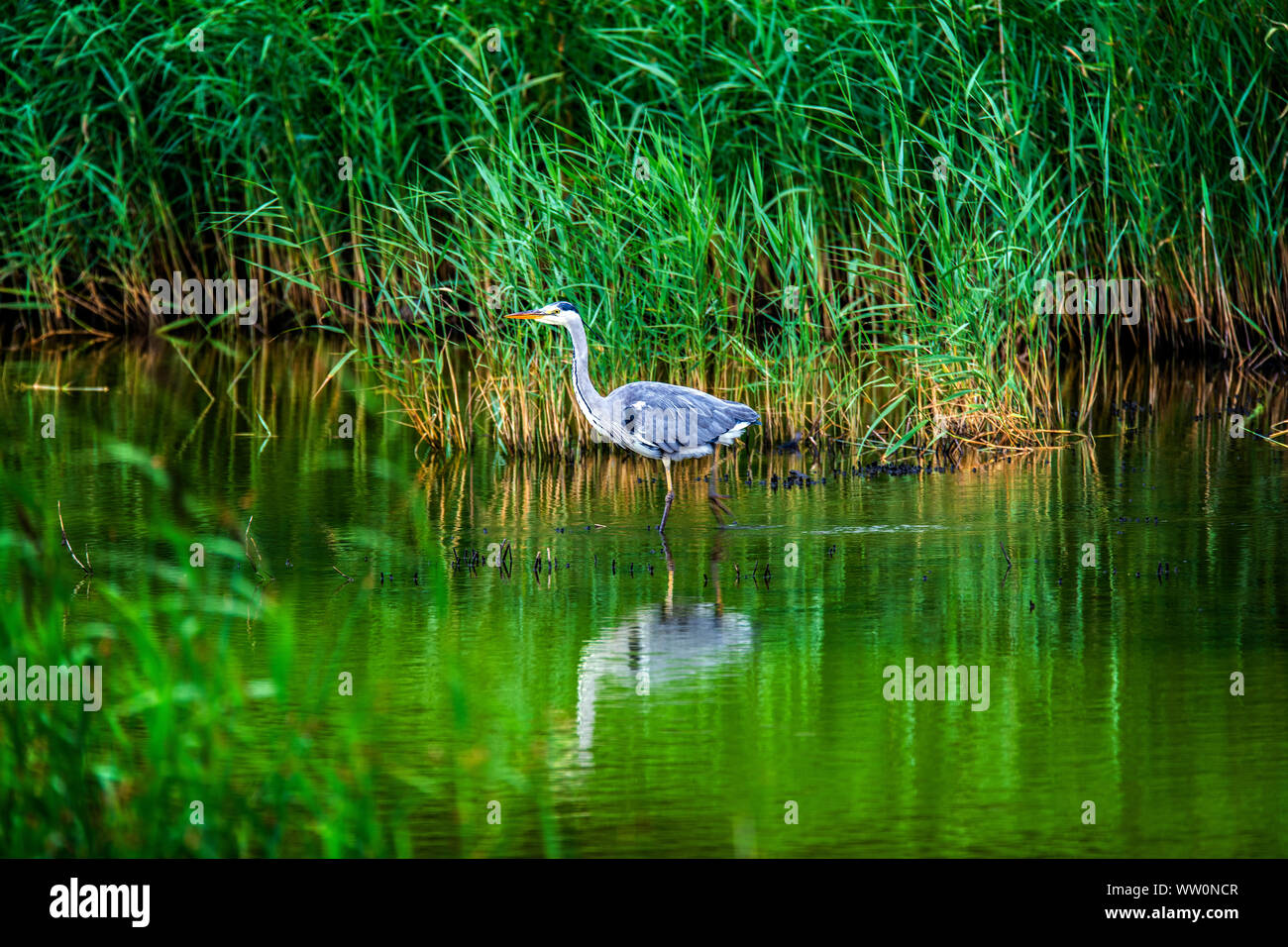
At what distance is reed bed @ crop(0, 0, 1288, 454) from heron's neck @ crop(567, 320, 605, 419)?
2.93 feet

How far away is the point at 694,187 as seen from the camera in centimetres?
1202

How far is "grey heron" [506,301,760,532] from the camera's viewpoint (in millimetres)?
10242

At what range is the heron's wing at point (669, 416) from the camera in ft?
33.6

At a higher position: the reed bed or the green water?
the reed bed

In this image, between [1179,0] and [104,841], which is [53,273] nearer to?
[1179,0]

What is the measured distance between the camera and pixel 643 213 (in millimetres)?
11391

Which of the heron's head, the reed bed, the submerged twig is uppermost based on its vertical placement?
the reed bed

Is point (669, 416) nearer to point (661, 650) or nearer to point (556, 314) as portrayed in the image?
point (556, 314)

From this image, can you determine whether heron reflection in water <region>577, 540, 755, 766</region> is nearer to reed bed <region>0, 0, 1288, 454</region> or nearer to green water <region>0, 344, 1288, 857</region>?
green water <region>0, 344, 1288, 857</region>

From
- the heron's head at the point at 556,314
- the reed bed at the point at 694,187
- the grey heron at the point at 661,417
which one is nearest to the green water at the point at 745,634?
the grey heron at the point at 661,417

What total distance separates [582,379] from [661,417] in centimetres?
53

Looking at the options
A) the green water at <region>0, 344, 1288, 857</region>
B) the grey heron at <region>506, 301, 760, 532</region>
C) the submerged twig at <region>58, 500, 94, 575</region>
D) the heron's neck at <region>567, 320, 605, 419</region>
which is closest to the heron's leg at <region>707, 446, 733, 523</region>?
the grey heron at <region>506, 301, 760, 532</region>
